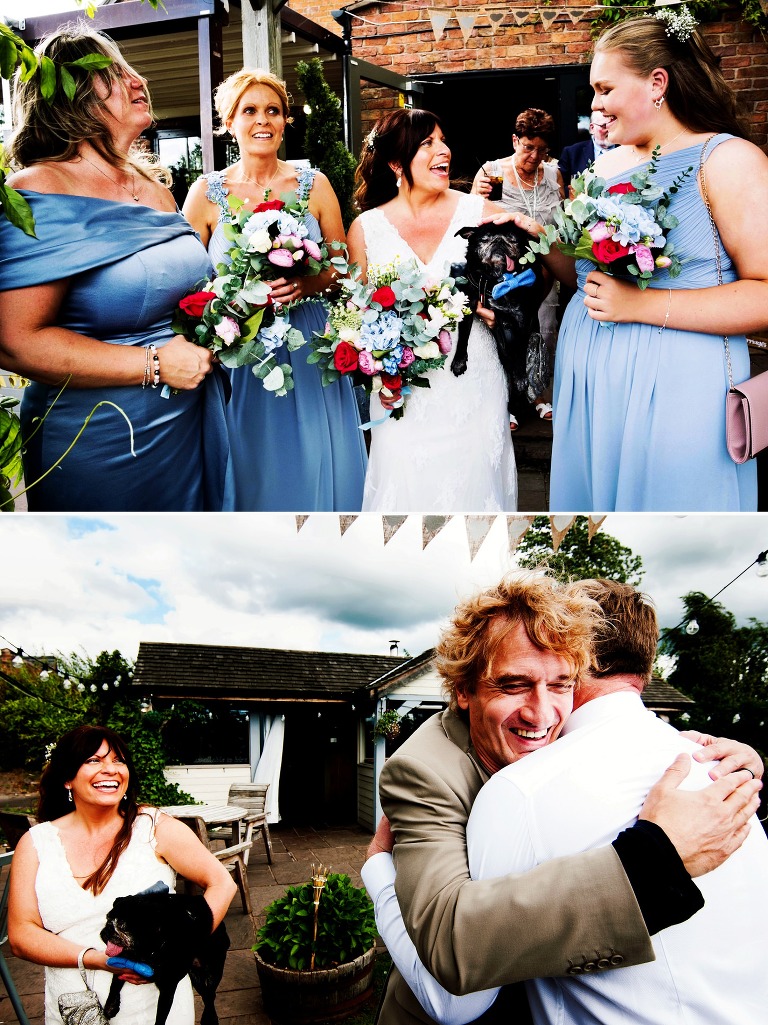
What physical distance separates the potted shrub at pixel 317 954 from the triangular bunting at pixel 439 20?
295 centimetres

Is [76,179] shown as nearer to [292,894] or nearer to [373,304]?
[373,304]

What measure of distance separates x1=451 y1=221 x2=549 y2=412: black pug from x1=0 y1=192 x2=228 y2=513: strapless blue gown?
0.95 metres

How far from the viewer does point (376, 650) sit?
118 inches

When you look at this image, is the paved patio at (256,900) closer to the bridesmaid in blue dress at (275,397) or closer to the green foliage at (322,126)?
the bridesmaid in blue dress at (275,397)

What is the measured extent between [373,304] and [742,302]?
4.09 ft

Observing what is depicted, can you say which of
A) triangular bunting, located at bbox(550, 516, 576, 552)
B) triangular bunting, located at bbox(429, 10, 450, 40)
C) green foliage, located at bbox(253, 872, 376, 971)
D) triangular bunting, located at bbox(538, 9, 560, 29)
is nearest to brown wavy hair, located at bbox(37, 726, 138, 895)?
green foliage, located at bbox(253, 872, 376, 971)

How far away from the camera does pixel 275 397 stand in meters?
3.49

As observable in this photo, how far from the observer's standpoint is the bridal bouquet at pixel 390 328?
10.7ft

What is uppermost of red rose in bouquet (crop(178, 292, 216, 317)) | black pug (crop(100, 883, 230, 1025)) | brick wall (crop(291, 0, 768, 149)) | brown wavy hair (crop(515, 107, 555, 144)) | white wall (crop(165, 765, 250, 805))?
brick wall (crop(291, 0, 768, 149))

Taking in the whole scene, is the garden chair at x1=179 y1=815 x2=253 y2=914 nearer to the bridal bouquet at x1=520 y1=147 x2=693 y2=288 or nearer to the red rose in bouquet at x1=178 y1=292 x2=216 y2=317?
the red rose in bouquet at x1=178 y1=292 x2=216 y2=317

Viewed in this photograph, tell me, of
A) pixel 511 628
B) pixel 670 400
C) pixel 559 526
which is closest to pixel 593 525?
pixel 559 526

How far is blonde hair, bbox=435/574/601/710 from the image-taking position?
7.72ft

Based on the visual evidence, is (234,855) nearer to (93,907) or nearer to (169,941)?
(169,941)

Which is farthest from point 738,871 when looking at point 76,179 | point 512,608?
point 76,179
